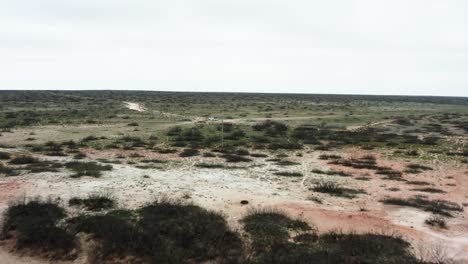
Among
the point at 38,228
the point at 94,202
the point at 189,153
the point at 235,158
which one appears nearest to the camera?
the point at 38,228

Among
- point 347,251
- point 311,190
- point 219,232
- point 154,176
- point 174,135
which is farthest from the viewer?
point 174,135

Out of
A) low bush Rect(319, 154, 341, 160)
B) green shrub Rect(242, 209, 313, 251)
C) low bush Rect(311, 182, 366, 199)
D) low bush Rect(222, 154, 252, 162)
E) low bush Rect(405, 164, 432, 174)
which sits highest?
green shrub Rect(242, 209, 313, 251)

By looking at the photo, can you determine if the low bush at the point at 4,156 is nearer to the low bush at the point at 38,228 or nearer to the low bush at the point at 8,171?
the low bush at the point at 8,171

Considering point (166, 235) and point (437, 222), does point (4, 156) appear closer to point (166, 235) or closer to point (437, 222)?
point (166, 235)

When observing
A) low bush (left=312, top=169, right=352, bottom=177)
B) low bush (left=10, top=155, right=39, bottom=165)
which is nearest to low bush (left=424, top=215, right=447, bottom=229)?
low bush (left=312, top=169, right=352, bottom=177)

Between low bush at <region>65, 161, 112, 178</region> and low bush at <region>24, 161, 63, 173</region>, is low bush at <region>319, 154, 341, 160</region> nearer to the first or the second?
low bush at <region>65, 161, 112, 178</region>

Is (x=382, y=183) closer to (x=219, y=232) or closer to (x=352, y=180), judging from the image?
(x=352, y=180)

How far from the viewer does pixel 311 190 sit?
17781 mm

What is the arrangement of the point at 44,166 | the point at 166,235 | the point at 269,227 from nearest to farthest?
the point at 166,235 < the point at 269,227 < the point at 44,166

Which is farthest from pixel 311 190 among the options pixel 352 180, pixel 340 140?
pixel 340 140

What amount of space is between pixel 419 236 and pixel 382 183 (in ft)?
24.6

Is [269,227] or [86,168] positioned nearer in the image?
[269,227]

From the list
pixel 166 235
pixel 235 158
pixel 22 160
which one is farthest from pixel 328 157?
pixel 22 160

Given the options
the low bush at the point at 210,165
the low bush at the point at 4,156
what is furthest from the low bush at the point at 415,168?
the low bush at the point at 4,156
